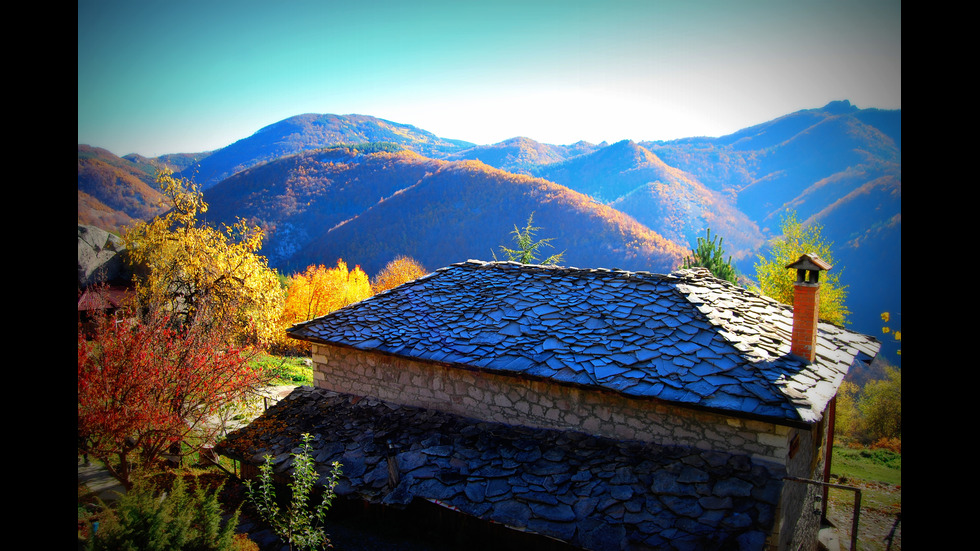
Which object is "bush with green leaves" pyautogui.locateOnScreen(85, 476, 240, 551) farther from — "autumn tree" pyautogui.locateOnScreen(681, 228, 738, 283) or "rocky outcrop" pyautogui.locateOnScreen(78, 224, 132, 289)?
"rocky outcrop" pyautogui.locateOnScreen(78, 224, 132, 289)

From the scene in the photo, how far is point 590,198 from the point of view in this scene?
5922cm

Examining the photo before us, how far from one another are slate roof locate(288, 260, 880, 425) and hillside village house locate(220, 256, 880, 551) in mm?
33

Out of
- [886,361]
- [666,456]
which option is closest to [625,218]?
[886,361]

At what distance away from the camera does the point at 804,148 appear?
94625 mm

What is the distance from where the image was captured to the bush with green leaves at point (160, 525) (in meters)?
Result: 3.60

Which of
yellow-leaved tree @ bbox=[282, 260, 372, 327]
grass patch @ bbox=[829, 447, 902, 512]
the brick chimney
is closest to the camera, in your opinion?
the brick chimney

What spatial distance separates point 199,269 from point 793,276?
26258 mm

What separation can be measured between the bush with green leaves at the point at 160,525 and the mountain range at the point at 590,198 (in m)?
40.6

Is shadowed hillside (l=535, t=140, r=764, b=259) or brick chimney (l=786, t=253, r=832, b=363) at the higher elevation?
shadowed hillside (l=535, t=140, r=764, b=259)

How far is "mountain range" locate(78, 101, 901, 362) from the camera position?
53.2 metres

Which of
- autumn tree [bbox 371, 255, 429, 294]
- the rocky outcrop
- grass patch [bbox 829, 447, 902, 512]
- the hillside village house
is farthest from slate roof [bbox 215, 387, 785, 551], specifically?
autumn tree [bbox 371, 255, 429, 294]

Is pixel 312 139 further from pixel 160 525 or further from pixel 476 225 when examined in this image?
pixel 160 525
